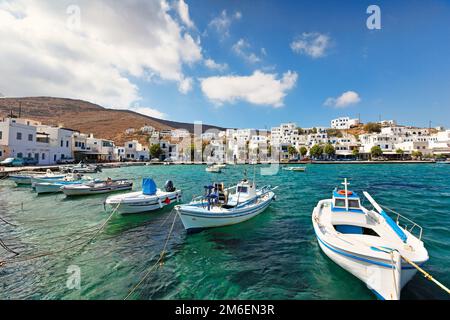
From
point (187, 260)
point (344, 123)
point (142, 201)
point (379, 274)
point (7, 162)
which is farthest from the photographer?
point (344, 123)

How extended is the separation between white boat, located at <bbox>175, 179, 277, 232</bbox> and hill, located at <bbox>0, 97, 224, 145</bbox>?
4552 inches

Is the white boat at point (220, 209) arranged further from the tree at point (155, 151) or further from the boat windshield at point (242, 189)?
the tree at point (155, 151)

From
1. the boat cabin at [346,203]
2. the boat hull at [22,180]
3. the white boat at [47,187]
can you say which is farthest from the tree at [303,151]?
the boat hull at [22,180]

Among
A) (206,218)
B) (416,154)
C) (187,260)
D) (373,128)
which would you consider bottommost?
(187,260)

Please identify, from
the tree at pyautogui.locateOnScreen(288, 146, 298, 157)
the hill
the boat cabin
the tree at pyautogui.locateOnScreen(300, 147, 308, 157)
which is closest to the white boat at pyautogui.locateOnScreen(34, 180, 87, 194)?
the boat cabin

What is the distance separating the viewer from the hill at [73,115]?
12962 centimetres

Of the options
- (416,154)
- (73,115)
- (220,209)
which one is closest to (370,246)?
(220,209)

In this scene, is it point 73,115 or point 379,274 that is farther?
point 73,115

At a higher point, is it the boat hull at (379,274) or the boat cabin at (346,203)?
the boat cabin at (346,203)

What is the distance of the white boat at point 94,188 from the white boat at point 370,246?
2149 cm

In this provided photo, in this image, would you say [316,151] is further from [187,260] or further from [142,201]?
[187,260]

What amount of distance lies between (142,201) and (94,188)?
10.4 meters

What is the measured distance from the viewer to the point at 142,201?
563 inches
